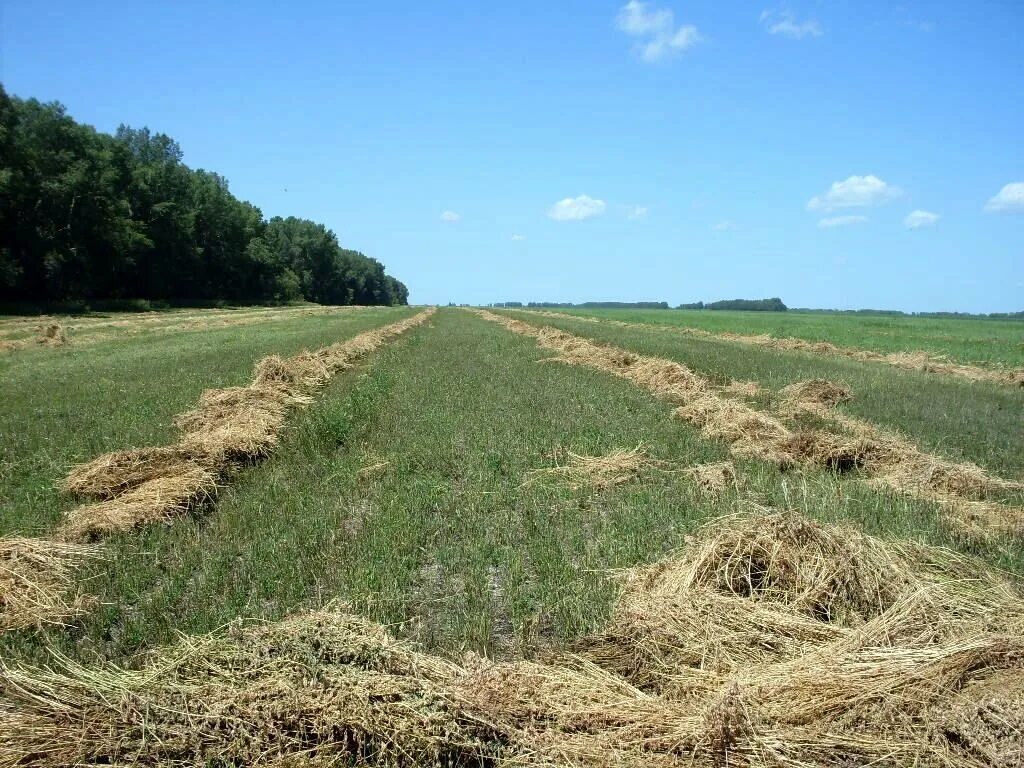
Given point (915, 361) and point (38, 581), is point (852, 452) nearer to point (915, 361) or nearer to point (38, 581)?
point (38, 581)

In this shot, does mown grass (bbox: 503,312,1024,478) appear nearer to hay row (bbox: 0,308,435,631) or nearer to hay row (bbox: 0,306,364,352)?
hay row (bbox: 0,308,435,631)

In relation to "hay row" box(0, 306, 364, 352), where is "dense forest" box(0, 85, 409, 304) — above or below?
above

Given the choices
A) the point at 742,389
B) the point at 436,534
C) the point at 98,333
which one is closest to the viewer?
the point at 436,534

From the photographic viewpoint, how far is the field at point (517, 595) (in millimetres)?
3426

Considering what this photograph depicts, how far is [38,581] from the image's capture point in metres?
5.33

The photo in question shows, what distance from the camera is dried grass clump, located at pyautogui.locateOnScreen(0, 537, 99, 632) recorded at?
192 inches

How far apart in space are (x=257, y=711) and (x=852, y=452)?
8.72m

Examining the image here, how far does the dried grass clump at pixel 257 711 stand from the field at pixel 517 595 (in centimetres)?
2

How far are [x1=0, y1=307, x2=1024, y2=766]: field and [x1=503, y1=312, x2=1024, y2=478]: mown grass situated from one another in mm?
238

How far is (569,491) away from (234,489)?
163 inches

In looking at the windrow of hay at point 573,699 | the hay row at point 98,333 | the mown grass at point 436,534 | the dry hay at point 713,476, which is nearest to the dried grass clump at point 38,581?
the mown grass at point 436,534

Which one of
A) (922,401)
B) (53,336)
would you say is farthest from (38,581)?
(53,336)

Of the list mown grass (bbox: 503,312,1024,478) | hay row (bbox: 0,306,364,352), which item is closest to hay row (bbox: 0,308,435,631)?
mown grass (bbox: 503,312,1024,478)

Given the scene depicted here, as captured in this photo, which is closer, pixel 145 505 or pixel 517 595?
pixel 517 595
